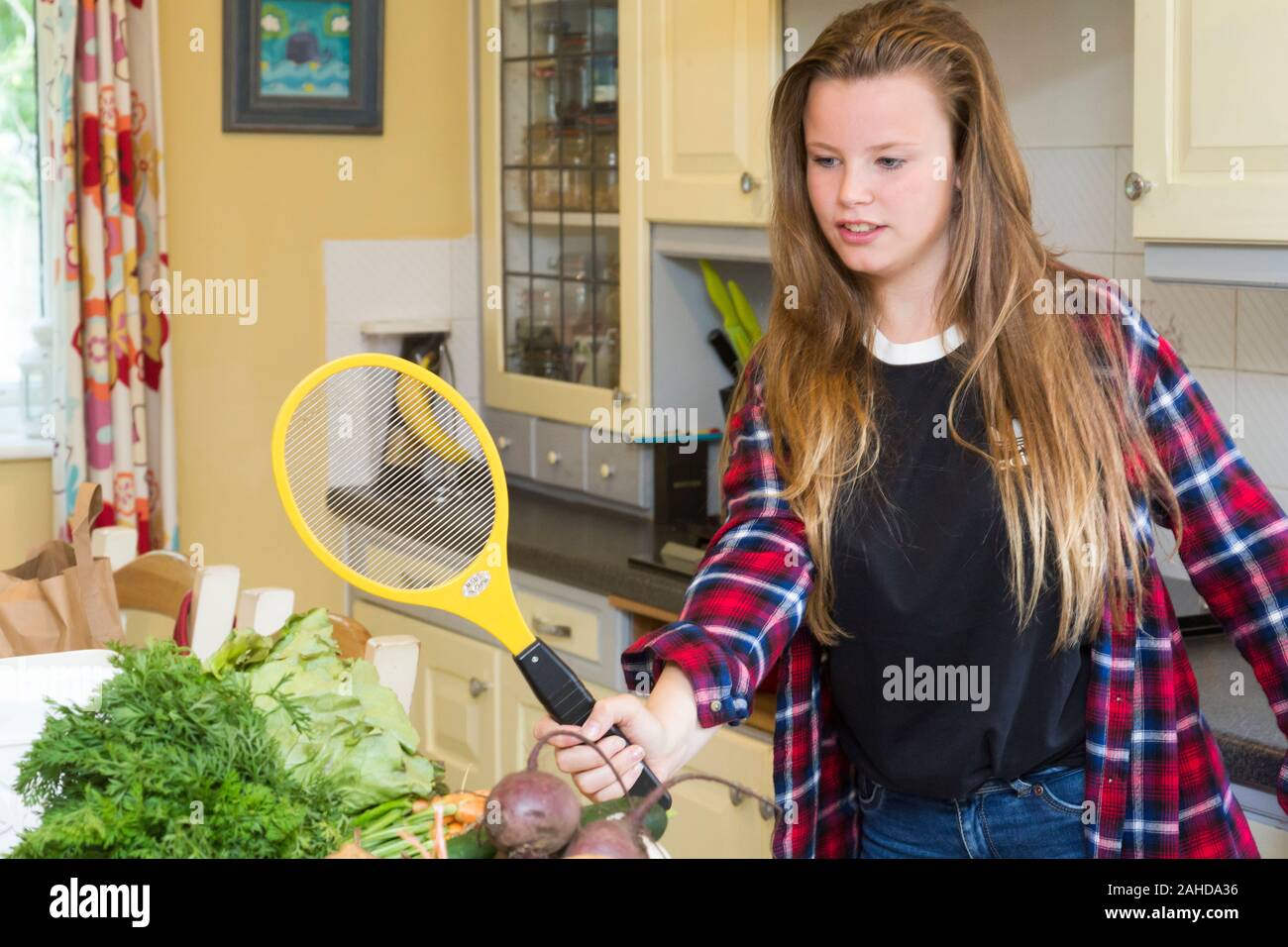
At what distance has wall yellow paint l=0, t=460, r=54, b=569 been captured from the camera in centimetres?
292

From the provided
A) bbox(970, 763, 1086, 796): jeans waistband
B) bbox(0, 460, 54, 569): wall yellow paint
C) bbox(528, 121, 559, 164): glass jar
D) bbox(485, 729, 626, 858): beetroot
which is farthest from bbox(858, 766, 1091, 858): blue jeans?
bbox(0, 460, 54, 569): wall yellow paint

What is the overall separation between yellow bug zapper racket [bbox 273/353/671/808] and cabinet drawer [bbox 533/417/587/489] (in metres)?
1.60

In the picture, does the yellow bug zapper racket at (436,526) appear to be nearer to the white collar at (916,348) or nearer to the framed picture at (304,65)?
the white collar at (916,348)

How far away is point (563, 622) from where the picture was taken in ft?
8.77

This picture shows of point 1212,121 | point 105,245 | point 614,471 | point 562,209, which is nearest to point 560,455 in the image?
point 614,471

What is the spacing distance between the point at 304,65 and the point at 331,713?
236 centimetres

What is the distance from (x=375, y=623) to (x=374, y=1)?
130cm

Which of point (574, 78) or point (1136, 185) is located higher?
point (574, 78)

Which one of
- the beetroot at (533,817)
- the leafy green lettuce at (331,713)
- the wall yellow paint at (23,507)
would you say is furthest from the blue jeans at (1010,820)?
the wall yellow paint at (23,507)

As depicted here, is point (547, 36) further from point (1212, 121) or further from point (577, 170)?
point (1212, 121)

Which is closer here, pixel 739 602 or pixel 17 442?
pixel 739 602

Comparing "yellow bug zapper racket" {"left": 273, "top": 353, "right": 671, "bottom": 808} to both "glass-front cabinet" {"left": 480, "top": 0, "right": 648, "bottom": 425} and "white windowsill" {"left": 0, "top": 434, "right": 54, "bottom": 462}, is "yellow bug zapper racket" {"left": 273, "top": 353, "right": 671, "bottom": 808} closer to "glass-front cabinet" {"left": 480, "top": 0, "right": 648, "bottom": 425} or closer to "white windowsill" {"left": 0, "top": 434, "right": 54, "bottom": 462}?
"glass-front cabinet" {"left": 480, "top": 0, "right": 648, "bottom": 425}

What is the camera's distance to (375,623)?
312 centimetres
